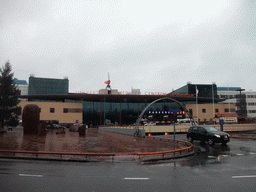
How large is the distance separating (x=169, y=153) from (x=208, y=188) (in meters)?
7.00

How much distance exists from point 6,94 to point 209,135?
41.8m

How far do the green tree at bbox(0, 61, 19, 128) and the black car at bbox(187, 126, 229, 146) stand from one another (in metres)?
38.1

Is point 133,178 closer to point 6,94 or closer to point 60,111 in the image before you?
point 6,94

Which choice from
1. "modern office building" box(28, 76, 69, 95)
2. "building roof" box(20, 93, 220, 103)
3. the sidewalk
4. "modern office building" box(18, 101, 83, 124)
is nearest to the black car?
the sidewalk

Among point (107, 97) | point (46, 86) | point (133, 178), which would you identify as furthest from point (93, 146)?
point (46, 86)

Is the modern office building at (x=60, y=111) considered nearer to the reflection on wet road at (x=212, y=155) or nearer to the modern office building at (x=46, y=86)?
the reflection on wet road at (x=212, y=155)

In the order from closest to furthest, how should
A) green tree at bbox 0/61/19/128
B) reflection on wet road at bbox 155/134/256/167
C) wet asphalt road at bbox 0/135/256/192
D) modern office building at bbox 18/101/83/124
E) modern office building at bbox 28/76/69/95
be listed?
wet asphalt road at bbox 0/135/256/192
reflection on wet road at bbox 155/134/256/167
green tree at bbox 0/61/19/128
modern office building at bbox 18/101/83/124
modern office building at bbox 28/76/69/95

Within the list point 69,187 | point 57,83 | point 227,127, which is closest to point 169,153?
point 69,187

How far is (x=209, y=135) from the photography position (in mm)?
17094

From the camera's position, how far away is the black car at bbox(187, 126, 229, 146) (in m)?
16.4

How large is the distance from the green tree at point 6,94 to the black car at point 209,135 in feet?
125

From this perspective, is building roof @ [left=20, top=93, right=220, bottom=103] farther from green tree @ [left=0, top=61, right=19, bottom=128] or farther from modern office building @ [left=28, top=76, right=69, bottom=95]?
modern office building @ [left=28, top=76, right=69, bottom=95]

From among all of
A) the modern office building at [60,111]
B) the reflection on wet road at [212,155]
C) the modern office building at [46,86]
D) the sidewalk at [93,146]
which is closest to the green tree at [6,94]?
the modern office building at [60,111]

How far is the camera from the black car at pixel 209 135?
53.9 ft
